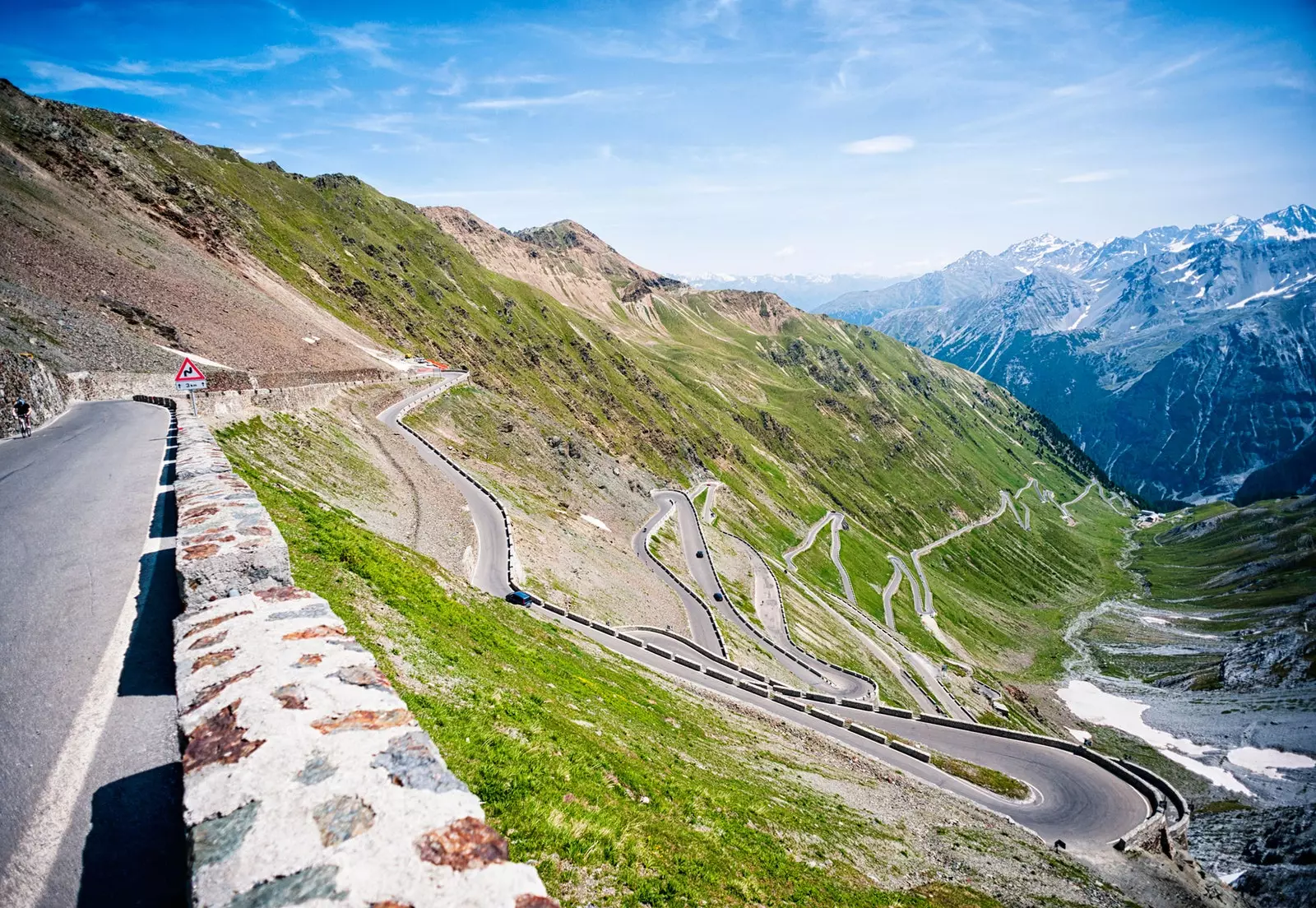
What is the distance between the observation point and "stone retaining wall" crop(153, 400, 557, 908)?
17.6ft

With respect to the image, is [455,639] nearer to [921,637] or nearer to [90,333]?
[90,333]

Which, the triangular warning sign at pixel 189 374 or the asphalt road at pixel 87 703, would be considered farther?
the triangular warning sign at pixel 189 374

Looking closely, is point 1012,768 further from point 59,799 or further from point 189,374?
point 189,374

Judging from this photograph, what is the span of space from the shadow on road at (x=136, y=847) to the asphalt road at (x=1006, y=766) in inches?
1442

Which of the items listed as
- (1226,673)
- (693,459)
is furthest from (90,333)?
(1226,673)

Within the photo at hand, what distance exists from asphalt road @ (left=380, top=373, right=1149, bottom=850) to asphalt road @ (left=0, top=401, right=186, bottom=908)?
30.7 metres

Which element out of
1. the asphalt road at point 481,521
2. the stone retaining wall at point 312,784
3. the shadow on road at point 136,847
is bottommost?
the asphalt road at point 481,521

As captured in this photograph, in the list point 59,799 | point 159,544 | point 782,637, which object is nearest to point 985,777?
point 782,637

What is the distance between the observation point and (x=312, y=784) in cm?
630

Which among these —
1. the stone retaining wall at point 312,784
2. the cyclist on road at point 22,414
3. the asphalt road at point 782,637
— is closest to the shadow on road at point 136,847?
the stone retaining wall at point 312,784

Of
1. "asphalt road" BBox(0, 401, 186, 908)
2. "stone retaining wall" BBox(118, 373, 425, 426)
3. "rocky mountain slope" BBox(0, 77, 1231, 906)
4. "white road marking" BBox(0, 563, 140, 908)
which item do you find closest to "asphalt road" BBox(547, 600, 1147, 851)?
"rocky mountain slope" BBox(0, 77, 1231, 906)

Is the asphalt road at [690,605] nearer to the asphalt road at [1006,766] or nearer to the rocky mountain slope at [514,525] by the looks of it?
the rocky mountain slope at [514,525]

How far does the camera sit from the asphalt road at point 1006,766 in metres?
40.2

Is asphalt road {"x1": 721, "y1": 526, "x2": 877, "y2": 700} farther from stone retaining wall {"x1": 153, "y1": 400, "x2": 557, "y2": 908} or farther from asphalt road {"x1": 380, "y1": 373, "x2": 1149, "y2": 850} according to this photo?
stone retaining wall {"x1": 153, "y1": 400, "x2": 557, "y2": 908}
